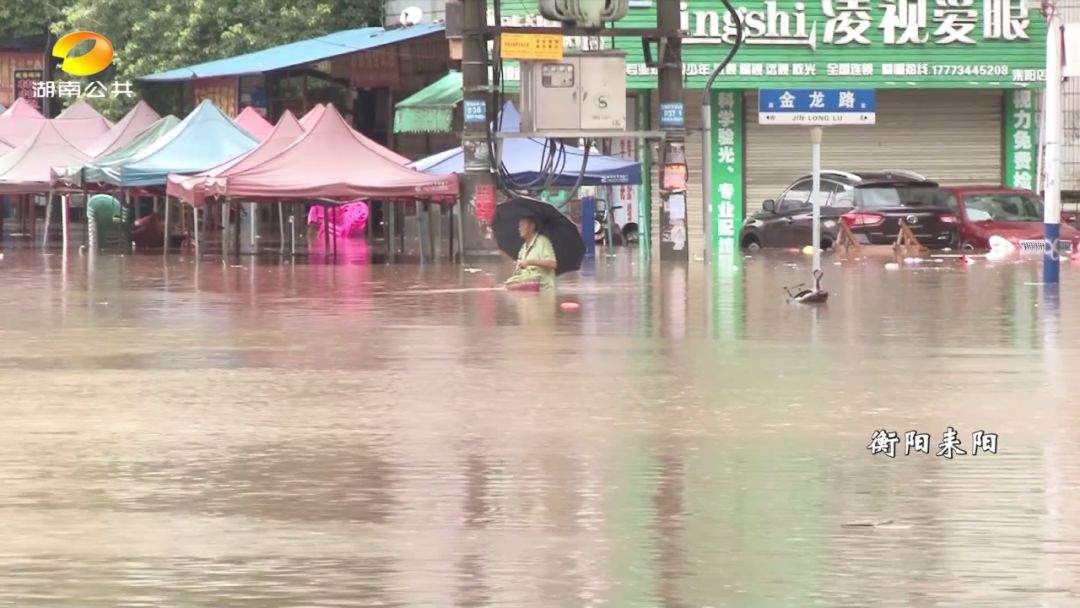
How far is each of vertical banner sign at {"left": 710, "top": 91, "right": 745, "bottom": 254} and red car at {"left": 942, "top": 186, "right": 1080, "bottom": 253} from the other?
600 cm

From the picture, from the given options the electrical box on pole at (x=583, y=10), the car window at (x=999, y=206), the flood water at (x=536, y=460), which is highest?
the electrical box on pole at (x=583, y=10)

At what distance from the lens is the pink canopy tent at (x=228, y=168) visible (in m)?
36.5

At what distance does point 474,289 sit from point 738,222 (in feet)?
59.2

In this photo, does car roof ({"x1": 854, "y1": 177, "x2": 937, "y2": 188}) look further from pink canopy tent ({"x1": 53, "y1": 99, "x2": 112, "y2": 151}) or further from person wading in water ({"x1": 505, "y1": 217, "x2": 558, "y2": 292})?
pink canopy tent ({"x1": 53, "y1": 99, "x2": 112, "y2": 151})

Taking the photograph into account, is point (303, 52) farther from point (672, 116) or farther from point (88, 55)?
point (672, 116)

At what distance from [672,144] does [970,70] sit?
10.4m

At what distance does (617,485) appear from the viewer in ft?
33.7

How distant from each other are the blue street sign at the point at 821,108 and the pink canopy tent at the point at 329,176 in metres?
11.7

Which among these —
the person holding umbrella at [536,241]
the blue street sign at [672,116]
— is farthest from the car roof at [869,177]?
the person holding umbrella at [536,241]

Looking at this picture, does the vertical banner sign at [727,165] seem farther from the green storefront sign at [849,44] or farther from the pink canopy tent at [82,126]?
the pink canopy tent at [82,126]

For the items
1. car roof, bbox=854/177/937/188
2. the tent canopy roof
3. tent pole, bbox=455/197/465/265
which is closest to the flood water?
tent pole, bbox=455/197/465/265

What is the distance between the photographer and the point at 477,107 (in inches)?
1325

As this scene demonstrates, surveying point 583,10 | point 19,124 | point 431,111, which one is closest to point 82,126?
point 19,124

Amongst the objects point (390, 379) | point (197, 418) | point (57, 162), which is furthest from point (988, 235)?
point (197, 418)
